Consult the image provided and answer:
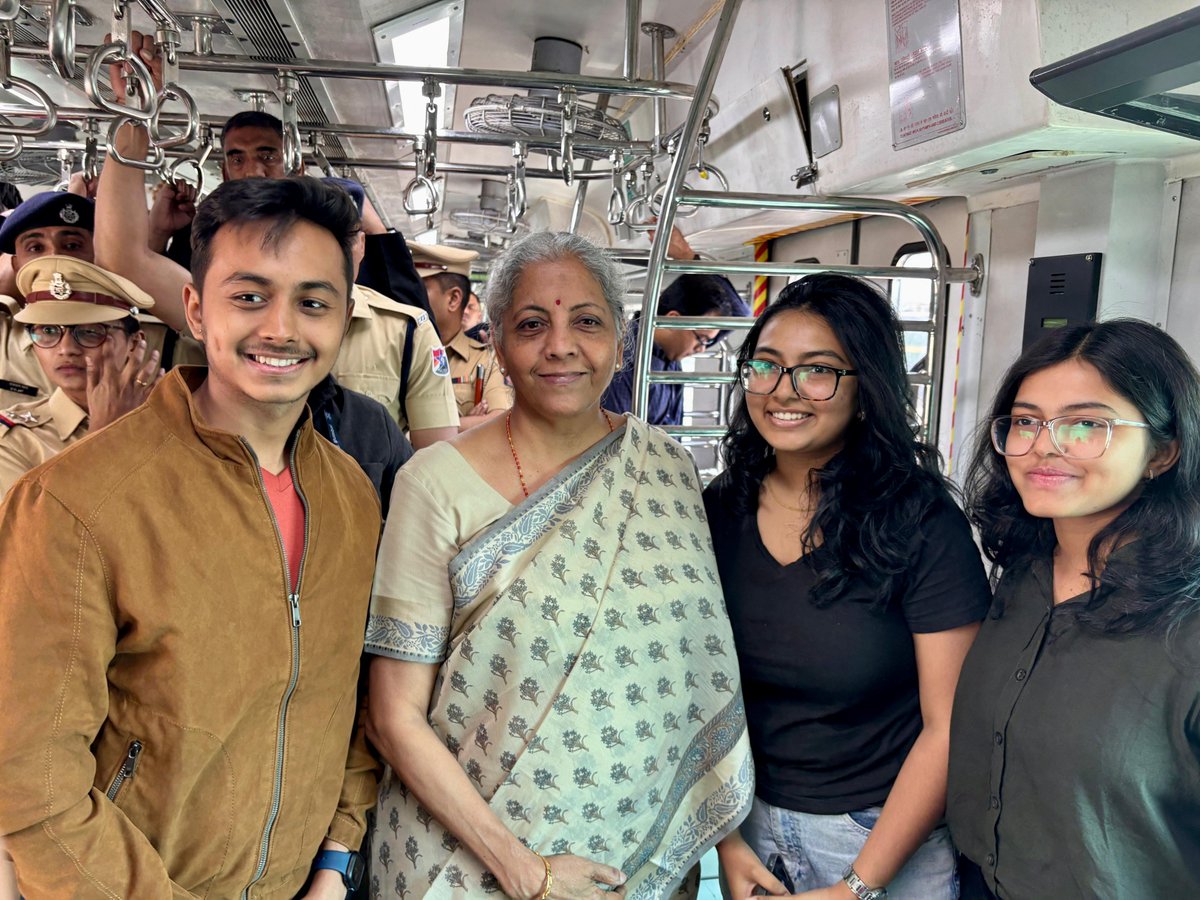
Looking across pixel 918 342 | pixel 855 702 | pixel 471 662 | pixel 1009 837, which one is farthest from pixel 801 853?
pixel 918 342

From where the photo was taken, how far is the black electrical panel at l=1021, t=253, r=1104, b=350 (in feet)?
8.78

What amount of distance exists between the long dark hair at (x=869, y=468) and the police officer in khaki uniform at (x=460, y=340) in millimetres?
1854

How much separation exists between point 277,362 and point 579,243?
691 millimetres

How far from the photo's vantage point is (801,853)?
69.8 inches

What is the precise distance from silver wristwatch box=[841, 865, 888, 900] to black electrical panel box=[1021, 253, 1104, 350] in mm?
1742

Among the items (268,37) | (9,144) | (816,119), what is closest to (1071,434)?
(816,119)

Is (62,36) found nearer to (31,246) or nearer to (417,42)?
(31,246)

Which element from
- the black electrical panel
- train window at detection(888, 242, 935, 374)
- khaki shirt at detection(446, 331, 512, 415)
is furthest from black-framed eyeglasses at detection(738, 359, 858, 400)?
khaki shirt at detection(446, 331, 512, 415)

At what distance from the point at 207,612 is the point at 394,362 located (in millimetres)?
1225

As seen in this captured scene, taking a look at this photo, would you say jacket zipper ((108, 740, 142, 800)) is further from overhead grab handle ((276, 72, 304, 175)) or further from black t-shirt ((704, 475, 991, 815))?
overhead grab handle ((276, 72, 304, 175))

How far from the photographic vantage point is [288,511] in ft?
5.15

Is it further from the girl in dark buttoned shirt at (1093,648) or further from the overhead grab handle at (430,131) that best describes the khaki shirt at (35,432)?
the girl in dark buttoned shirt at (1093,648)

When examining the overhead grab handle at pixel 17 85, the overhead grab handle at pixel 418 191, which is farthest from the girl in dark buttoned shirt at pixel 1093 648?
the overhead grab handle at pixel 17 85

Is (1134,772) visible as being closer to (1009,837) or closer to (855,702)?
(1009,837)
